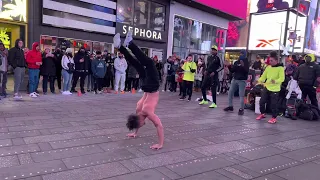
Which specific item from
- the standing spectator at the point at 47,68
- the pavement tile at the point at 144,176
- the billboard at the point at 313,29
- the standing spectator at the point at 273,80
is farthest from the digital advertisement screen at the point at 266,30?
the pavement tile at the point at 144,176

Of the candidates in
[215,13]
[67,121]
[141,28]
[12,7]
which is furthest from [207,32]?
[67,121]

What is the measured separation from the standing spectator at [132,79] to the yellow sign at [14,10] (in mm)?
5298

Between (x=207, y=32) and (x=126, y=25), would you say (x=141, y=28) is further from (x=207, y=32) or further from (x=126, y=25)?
(x=207, y=32)

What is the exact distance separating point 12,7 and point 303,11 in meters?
45.4

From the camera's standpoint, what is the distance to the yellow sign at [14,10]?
11.5m

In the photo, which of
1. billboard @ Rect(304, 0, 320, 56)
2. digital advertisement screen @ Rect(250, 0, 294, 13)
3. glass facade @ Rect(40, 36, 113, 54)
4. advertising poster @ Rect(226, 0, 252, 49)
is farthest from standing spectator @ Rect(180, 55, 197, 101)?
billboard @ Rect(304, 0, 320, 56)

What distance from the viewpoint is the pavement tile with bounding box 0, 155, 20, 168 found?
3.40 metres

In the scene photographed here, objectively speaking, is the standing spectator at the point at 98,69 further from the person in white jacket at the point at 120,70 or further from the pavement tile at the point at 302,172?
the pavement tile at the point at 302,172

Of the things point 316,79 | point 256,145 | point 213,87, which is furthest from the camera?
point 213,87

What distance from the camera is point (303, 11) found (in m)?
44.9

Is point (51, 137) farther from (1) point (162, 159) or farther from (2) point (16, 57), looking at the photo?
(2) point (16, 57)

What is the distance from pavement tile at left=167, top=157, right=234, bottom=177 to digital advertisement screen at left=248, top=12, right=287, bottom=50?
4231cm

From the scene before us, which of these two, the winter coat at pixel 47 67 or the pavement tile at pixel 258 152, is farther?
the winter coat at pixel 47 67

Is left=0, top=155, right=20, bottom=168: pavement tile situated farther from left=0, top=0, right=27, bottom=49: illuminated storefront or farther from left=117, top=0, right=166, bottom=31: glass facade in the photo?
left=117, top=0, right=166, bottom=31: glass facade
